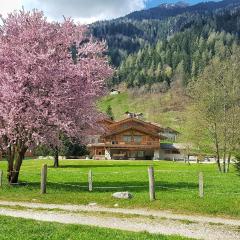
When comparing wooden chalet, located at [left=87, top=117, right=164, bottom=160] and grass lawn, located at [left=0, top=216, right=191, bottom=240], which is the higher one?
wooden chalet, located at [left=87, top=117, right=164, bottom=160]

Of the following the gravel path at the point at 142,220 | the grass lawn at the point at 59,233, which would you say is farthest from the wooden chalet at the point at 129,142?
the grass lawn at the point at 59,233

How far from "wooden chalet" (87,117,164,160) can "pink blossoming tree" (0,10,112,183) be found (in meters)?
100

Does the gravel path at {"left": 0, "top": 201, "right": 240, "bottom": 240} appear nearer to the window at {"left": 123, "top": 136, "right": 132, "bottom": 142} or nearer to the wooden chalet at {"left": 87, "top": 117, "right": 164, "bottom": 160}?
the wooden chalet at {"left": 87, "top": 117, "right": 164, "bottom": 160}

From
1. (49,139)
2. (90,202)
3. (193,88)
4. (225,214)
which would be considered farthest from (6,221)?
(193,88)

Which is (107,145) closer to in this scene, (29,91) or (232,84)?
(232,84)

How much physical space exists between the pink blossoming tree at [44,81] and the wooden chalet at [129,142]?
328 ft

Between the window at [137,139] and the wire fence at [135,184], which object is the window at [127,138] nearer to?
the window at [137,139]

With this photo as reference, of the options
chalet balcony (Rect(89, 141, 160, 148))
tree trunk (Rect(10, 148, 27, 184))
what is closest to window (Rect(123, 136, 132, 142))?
chalet balcony (Rect(89, 141, 160, 148))

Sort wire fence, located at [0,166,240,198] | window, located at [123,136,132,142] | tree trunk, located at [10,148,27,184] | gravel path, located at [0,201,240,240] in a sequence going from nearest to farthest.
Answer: gravel path, located at [0,201,240,240]
wire fence, located at [0,166,240,198]
tree trunk, located at [10,148,27,184]
window, located at [123,136,132,142]

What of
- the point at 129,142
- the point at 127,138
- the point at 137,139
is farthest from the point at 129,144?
the point at 137,139

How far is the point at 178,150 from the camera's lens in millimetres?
152250

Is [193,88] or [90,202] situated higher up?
[193,88]

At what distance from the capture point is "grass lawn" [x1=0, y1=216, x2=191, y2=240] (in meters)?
15.5

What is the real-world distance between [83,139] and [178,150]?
378 feet
